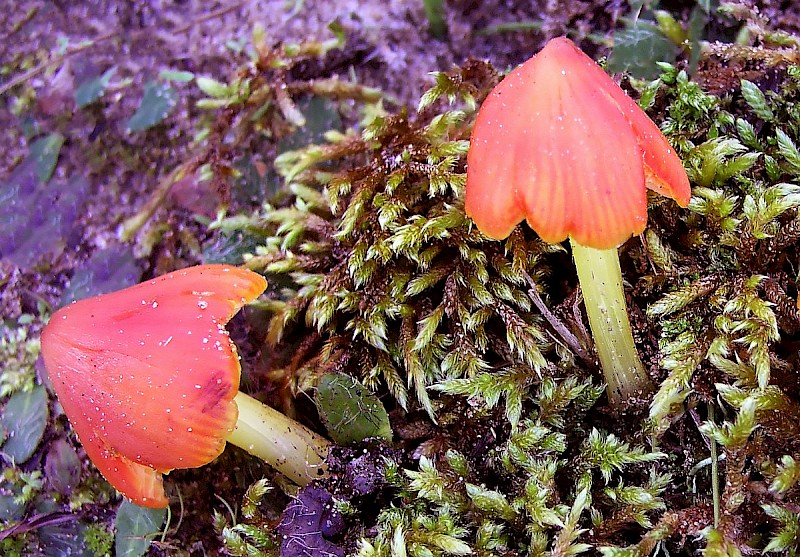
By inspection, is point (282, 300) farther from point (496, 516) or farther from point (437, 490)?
point (496, 516)

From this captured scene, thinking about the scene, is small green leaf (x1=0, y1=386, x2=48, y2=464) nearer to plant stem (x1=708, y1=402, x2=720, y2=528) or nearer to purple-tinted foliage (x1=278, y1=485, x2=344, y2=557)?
purple-tinted foliage (x1=278, y1=485, x2=344, y2=557)

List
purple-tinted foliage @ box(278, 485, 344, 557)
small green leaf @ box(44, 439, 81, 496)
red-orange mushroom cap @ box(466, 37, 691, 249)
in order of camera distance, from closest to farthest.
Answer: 1. red-orange mushroom cap @ box(466, 37, 691, 249)
2. purple-tinted foliage @ box(278, 485, 344, 557)
3. small green leaf @ box(44, 439, 81, 496)

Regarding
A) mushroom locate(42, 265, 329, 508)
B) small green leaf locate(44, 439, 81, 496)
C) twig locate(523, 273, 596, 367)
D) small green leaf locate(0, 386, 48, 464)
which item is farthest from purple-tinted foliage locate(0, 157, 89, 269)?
twig locate(523, 273, 596, 367)

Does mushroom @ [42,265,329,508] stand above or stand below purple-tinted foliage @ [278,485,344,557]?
above

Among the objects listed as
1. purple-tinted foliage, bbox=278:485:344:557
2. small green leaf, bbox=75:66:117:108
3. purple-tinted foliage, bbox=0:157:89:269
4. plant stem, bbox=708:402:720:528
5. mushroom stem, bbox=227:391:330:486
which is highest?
small green leaf, bbox=75:66:117:108

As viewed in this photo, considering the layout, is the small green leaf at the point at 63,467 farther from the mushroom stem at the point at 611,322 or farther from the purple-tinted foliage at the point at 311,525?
the mushroom stem at the point at 611,322

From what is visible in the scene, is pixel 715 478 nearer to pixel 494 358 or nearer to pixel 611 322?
pixel 611 322

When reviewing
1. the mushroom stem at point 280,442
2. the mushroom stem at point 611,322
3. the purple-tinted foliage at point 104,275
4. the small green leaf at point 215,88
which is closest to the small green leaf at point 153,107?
the small green leaf at point 215,88

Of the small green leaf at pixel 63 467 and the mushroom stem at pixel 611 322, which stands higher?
the mushroom stem at pixel 611 322
